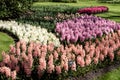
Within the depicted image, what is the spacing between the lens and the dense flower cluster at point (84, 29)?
48.0 ft

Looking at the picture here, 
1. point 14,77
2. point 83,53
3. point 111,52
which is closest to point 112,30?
point 111,52

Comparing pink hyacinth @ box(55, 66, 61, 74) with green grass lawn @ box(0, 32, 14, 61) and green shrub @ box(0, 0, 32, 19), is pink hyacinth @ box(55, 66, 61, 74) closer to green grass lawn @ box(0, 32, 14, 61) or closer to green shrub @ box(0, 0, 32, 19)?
green grass lawn @ box(0, 32, 14, 61)

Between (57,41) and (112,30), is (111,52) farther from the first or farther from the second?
(112,30)

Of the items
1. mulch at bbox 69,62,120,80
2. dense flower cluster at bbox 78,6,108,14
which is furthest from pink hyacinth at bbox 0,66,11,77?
dense flower cluster at bbox 78,6,108,14

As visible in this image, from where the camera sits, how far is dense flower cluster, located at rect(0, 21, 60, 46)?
14578mm

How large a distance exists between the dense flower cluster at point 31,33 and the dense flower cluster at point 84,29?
50 cm

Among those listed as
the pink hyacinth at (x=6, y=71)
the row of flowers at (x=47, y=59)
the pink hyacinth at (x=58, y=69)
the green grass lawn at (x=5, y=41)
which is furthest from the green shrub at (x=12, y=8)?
the pink hyacinth at (x=6, y=71)

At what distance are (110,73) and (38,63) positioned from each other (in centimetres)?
266

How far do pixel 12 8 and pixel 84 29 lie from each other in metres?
5.64

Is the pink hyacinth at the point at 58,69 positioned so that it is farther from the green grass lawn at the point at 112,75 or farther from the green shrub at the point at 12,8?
the green shrub at the point at 12,8

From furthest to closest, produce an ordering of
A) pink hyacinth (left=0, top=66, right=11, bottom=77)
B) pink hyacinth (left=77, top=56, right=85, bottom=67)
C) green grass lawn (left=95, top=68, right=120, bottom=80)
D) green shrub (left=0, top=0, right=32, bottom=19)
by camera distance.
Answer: green shrub (left=0, top=0, right=32, bottom=19) < green grass lawn (left=95, top=68, right=120, bottom=80) < pink hyacinth (left=77, top=56, right=85, bottom=67) < pink hyacinth (left=0, top=66, right=11, bottom=77)

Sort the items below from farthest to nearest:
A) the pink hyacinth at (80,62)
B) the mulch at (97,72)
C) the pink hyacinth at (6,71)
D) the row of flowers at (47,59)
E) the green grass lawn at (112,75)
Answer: the green grass lawn at (112,75) < the mulch at (97,72) < the pink hyacinth at (80,62) < the row of flowers at (47,59) < the pink hyacinth at (6,71)

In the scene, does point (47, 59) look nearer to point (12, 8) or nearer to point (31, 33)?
point (31, 33)

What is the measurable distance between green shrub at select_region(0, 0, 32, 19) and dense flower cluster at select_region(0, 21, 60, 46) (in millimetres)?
2013
